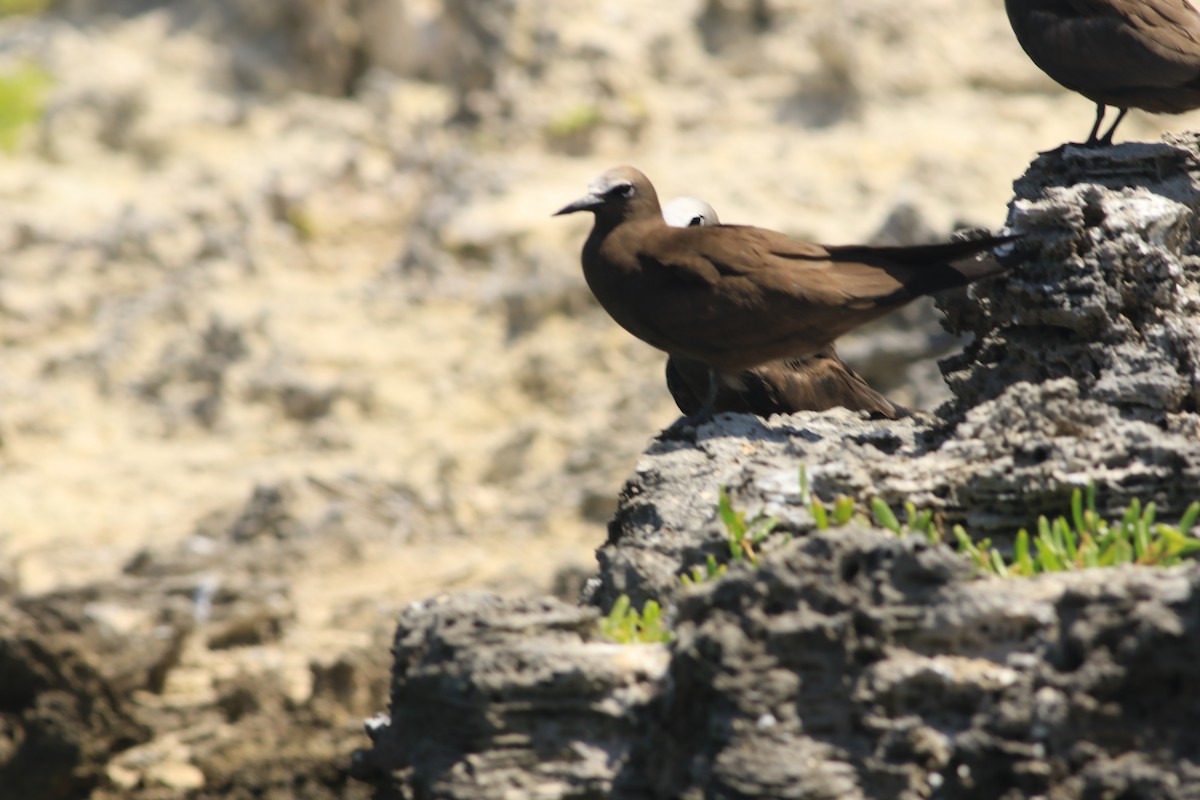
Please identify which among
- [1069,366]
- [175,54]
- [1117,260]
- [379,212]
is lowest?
[1069,366]

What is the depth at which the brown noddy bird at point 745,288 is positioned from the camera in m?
5.48

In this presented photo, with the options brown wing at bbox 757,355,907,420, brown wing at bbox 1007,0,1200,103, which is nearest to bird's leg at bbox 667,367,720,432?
brown wing at bbox 757,355,907,420

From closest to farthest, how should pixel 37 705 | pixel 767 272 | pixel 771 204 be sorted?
pixel 767 272, pixel 37 705, pixel 771 204

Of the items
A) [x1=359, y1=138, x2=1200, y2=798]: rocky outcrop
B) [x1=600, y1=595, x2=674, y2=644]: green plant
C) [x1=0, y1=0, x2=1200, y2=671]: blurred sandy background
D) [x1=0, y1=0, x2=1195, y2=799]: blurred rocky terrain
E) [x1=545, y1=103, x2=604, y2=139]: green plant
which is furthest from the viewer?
[x1=545, y1=103, x2=604, y2=139]: green plant

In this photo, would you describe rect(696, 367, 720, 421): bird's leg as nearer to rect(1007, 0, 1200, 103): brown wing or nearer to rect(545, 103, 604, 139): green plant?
rect(1007, 0, 1200, 103): brown wing

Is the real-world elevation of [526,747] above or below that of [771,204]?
below

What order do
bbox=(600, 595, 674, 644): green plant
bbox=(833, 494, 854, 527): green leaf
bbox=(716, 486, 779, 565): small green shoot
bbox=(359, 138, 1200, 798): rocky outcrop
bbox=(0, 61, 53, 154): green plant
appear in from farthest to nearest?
bbox=(0, 61, 53, 154): green plant → bbox=(716, 486, 779, 565): small green shoot → bbox=(833, 494, 854, 527): green leaf → bbox=(600, 595, 674, 644): green plant → bbox=(359, 138, 1200, 798): rocky outcrop

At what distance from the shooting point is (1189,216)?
558 centimetres

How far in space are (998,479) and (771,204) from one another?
7436 mm

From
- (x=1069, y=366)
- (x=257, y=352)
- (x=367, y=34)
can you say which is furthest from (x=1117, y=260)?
(x=367, y=34)

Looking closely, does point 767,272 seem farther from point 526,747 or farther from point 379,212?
point 379,212

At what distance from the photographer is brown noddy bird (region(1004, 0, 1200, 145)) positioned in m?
5.99

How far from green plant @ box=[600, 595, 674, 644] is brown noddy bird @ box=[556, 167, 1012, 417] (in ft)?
4.09

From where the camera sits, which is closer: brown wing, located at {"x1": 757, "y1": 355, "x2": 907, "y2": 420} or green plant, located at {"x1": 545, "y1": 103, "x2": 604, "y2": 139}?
brown wing, located at {"x1": 757, "y1": 355, "x2": 907, "y2": 420}
